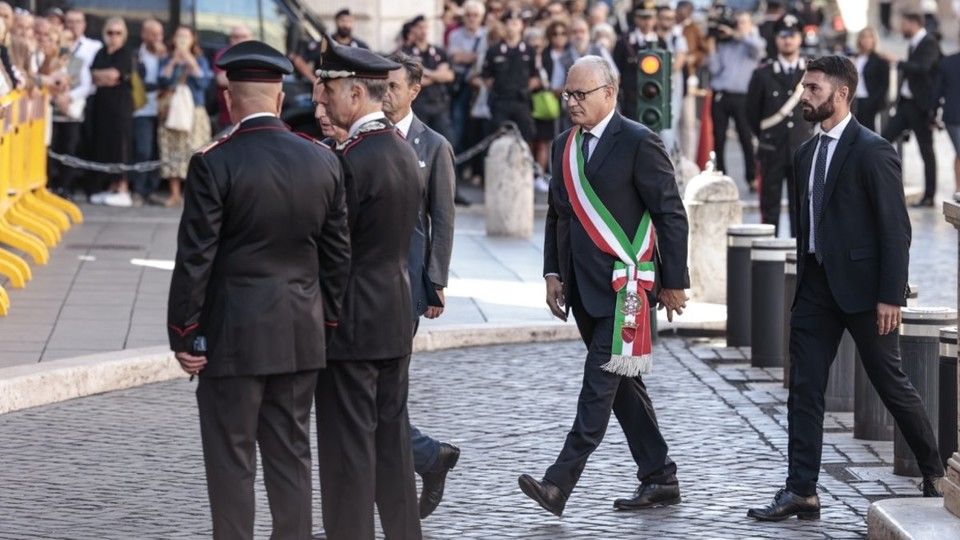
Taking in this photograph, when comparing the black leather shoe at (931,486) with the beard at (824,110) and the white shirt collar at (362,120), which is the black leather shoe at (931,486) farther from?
the white shirt collar at (362,120)

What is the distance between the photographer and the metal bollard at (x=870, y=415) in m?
9.91

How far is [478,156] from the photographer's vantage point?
82.4ft

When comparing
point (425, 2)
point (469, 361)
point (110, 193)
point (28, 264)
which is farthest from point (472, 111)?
point (469, 361)

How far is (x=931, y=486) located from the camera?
8.50m

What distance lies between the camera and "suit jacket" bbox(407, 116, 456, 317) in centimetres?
820

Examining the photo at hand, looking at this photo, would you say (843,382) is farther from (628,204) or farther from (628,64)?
(628,64)

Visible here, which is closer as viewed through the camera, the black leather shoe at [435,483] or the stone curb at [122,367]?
the black leather shoe at [435,483]

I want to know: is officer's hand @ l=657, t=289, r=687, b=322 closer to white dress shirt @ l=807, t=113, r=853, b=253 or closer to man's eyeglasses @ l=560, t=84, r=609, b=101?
white dress shirt @ l=807, t=113, r=853, b=253

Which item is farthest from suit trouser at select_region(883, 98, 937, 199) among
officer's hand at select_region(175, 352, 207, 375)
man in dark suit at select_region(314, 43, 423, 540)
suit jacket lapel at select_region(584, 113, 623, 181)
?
officer's hand at select_region(175, 352, 207, 375)

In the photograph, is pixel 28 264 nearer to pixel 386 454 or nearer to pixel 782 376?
pixel 782 376

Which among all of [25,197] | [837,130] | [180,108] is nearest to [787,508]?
[837,130]

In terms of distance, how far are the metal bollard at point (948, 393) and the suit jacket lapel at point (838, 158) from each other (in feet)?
2.72

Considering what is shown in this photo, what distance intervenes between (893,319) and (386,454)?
2.15m

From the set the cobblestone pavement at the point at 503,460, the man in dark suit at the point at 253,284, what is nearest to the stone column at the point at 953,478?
the cobblestone pavement at the point at 503,460
